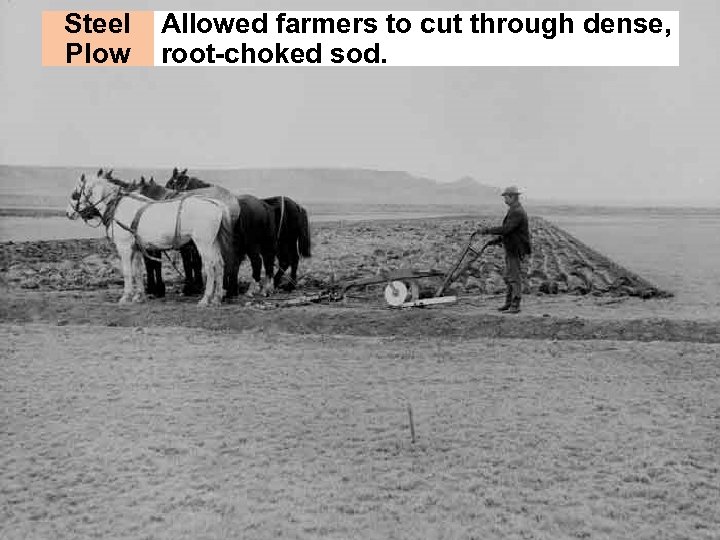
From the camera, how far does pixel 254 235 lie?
1138 centimetres

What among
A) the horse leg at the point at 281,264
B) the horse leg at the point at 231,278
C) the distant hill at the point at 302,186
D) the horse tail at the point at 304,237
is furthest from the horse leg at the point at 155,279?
the distant hill at the point at 302,186

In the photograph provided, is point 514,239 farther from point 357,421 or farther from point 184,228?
point 357,421

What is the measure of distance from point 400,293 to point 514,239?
5.19 feet

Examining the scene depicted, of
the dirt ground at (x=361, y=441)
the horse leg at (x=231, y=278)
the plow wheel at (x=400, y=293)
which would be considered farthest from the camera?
the horse leg at (x=231, y=278)

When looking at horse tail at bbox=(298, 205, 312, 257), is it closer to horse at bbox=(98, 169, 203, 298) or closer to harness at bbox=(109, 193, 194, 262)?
horse at bbox=(98, 169, 203, 298)

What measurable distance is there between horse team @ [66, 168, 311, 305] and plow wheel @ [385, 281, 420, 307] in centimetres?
237

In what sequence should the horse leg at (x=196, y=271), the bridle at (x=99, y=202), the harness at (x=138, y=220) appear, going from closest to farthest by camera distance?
the harness at (x=138, y=220) < the bridle at (x=99, y=202) < the horse leg at (x=196, y=271)

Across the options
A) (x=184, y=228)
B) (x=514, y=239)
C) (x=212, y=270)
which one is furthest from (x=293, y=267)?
(x=514, y=239)

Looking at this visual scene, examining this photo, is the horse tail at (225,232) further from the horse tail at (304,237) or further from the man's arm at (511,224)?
the man's arm at (511,224)

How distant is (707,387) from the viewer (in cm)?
643

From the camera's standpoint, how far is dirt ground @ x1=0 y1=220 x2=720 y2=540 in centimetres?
406

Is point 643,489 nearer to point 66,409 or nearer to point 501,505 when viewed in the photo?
point 501,505

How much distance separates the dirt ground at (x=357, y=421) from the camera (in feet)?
13.3

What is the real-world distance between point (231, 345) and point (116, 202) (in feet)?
12.0
